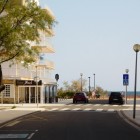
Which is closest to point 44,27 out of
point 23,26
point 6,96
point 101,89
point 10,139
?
point 23,26

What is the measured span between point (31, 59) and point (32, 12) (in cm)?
436

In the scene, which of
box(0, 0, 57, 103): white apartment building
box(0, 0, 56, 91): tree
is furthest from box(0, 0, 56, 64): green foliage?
box(0, 0, 57, 103): white apartment building

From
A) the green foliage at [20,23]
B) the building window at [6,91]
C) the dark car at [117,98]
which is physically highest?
the green foliage at [20,23]

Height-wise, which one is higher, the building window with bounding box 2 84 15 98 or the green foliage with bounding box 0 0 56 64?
the green foliage with bounding box 0 0 56 64

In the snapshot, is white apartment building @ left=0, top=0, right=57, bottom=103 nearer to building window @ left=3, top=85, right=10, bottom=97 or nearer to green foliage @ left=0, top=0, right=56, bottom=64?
building window @ left=3, top=85, right=10, bottom=97

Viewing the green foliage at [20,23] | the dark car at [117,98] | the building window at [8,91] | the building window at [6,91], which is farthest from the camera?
the building window at [6,91]

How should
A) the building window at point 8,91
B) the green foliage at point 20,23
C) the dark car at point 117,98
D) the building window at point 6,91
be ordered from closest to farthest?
the green foliage at point 20,23 < the dark car at point 117,98 < the building window at point 8,91 < the building window at point 6,91

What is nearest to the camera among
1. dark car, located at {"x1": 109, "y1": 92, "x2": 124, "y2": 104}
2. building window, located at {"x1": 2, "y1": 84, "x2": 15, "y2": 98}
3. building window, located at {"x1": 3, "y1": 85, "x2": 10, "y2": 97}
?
dark car, located at {"x1": 109, "y1": 92, "x2": 124, "y2": 104}

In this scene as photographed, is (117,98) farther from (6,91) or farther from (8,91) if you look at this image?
(6,91)

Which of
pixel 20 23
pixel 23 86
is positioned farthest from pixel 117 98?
pixel 20 23

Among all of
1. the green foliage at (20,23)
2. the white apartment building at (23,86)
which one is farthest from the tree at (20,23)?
the white apartment building at (23,86)

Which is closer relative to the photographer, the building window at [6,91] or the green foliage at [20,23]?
the green foliage at [20,23]

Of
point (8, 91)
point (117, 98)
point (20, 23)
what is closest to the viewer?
point (20, 23)

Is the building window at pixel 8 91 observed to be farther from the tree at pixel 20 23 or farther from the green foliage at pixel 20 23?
the green foliage at pixel 20 23
